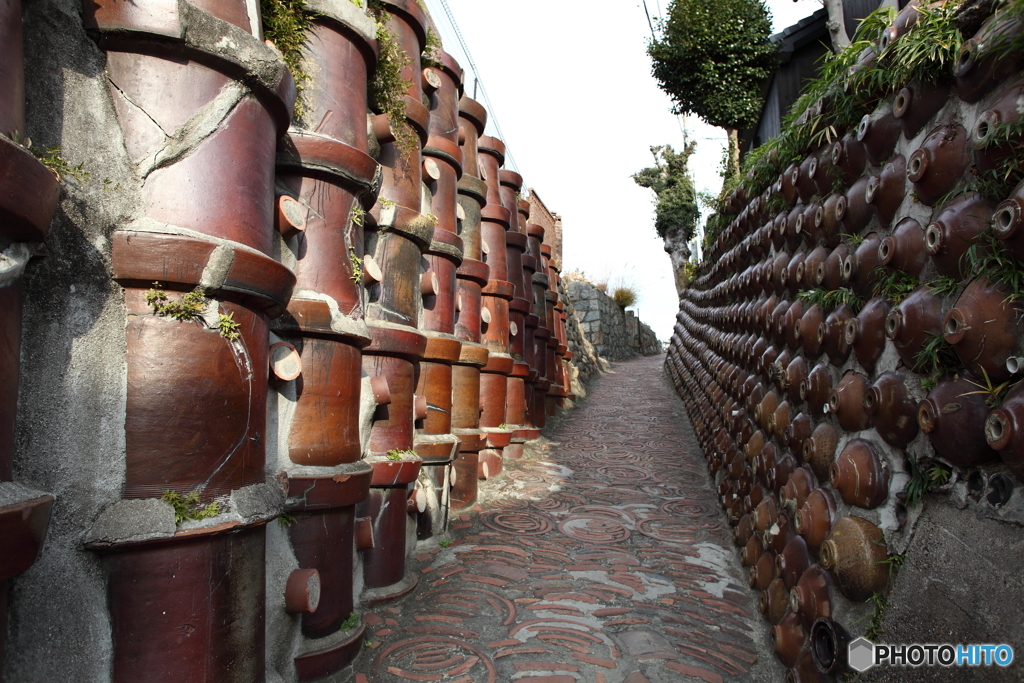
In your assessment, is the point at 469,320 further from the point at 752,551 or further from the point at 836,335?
the point at 836,335

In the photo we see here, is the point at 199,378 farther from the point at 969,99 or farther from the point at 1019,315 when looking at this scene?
the point at 969,99

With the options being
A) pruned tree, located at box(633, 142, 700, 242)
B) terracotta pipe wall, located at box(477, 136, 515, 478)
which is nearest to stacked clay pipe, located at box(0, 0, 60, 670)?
terracotta pipe wall, located at box(477, 136, 515, 478)

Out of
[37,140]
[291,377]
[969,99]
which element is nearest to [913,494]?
[969,99]

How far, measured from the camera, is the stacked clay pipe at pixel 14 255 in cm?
132

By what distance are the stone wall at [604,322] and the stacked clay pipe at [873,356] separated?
1162cm

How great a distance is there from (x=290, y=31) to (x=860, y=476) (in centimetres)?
296

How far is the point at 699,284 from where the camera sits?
32.9ft

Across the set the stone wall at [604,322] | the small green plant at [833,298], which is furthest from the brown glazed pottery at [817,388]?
the stone wall at [604,322]

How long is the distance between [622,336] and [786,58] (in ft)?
34.0

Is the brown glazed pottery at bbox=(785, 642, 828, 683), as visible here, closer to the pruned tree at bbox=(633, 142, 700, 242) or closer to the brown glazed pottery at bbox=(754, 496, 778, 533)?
the brown glazed pottery at bbox=(754, 496, 778, 533)

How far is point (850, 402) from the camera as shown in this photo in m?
2.56

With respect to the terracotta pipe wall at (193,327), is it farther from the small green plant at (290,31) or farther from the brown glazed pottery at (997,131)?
the brown glazed pottery at (997,131)

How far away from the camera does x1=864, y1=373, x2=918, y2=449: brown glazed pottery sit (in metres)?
2.12

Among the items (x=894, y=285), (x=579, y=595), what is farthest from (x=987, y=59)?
(x=579, y=595)
